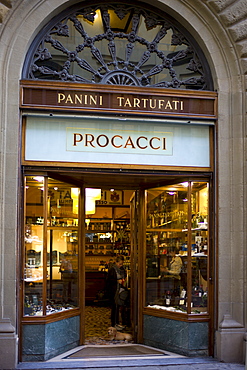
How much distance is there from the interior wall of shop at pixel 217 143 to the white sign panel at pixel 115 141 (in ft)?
1.23

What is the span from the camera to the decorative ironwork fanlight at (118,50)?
32.8 ft

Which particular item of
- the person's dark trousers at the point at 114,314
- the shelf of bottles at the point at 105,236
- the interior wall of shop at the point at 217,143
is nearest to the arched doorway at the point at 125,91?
the interior wall of shop at the point at 217,143

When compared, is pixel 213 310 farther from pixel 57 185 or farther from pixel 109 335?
pixel 57 185

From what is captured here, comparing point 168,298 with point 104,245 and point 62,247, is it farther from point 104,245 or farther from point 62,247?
point 104,245

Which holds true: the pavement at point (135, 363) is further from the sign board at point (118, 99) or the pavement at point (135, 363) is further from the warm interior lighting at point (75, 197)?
the sign board at point (118, 99)

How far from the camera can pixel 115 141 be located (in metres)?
10.0

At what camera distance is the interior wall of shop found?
921 centimetres

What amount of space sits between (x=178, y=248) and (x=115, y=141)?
Answer: 247 cm

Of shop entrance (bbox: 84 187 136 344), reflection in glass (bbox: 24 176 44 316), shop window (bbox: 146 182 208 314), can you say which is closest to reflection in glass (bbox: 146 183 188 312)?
shop window (bbox: 146 182 208 314)

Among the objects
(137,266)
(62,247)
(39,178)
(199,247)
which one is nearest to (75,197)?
(62,247)

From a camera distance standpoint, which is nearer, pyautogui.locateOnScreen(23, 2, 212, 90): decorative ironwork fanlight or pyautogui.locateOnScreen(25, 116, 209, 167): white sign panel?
pyautogui.locateOnScreen(25, 116, 209, 167): white sign panel

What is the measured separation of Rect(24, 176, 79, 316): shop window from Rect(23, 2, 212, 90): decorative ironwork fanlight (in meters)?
2.18

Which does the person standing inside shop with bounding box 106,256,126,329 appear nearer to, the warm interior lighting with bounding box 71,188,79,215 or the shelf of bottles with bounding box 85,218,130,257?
the warm interior lighting with bounding box 71,188,79,215

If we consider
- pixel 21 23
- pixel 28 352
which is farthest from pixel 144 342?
pixel 21 23
